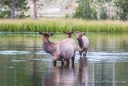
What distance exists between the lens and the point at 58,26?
144 ft

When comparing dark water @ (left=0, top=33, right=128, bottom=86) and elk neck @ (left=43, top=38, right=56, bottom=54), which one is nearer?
dark water @ (left=0, top=33, right=128, bottom=86)

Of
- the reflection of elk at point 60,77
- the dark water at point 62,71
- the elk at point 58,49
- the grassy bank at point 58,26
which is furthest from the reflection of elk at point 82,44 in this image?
the grassy bank at point 58,26

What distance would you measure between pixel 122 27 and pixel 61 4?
55.4 meters

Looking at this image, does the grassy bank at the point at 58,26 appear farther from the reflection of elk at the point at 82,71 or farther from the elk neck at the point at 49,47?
the elk neck at the point at 49,47

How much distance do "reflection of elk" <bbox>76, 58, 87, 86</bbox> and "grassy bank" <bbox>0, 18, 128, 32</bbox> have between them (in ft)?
80.1

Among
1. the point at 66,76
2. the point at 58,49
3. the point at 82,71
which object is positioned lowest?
the point at 82,71

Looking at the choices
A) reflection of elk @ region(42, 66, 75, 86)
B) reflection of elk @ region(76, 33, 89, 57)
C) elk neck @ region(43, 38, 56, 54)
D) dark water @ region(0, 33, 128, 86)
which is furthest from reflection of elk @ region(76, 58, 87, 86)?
reflection of elk @ region(76, 33, 89, 57)

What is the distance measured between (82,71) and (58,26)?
28.4 metres

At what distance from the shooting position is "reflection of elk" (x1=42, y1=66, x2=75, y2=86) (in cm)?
1291

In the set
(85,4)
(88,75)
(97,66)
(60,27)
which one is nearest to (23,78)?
(88,75)

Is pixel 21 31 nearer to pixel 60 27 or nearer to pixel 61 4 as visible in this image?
pixel 60 27

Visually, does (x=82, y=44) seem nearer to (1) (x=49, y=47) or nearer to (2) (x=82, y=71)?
(1) (x=49, y=47)

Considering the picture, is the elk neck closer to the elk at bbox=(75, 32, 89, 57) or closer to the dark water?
the dark water

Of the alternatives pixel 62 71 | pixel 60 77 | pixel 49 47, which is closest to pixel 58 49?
pixel 49 47
